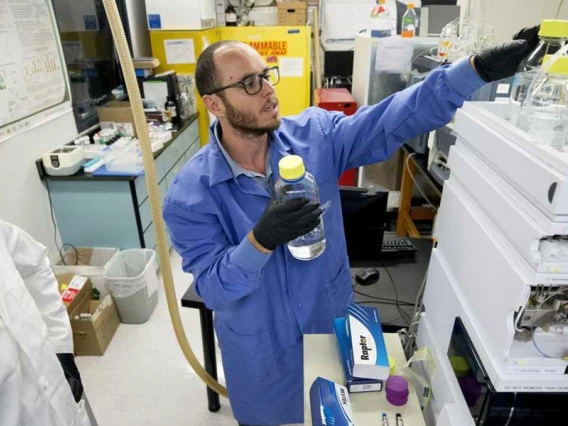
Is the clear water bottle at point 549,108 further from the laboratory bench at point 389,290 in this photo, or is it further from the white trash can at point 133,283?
the white trash can at point 133,283

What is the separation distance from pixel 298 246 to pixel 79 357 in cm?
167

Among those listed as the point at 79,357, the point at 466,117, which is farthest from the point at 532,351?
the point at 79,357

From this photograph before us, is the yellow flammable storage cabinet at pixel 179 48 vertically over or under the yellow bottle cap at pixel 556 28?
under

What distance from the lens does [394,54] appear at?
2406mm

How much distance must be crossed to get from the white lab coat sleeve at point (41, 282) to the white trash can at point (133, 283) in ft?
3.35

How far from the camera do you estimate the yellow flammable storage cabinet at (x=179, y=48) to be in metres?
3.62

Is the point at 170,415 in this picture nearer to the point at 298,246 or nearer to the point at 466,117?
the point at 298,246

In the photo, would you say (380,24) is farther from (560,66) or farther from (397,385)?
(397,385)

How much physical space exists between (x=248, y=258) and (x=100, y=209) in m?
1.86

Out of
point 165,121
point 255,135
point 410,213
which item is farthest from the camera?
point 165,121

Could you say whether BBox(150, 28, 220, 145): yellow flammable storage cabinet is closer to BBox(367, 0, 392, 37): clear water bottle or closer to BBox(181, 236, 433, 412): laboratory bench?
BBox(367, 0, 392, 37): clear water bottle

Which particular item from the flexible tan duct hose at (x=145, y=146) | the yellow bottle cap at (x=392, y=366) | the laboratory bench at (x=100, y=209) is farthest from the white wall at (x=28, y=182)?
the yellow bottle cap at (x=392, y=366)

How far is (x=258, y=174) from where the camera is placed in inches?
44.8

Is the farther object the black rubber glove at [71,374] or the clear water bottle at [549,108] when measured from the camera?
the black rubber glove at [71,374]
